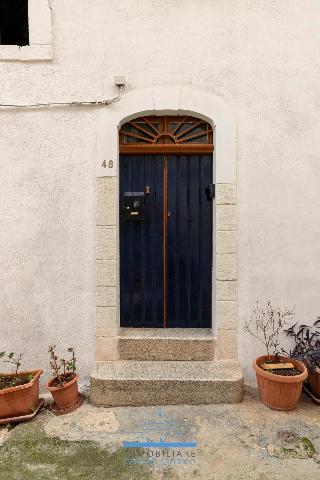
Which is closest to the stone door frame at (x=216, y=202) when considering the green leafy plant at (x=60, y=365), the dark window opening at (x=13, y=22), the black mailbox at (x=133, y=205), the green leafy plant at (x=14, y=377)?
the black mailbox at (x=133, y=205)

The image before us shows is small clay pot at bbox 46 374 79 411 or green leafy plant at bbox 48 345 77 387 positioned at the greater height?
green leafy plant at bbox 48 345 77 387

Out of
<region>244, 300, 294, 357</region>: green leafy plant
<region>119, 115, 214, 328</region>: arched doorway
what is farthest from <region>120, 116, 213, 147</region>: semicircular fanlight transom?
<region>244, 300, 294, 357</region>: green leafy plant

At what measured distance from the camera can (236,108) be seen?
165 inches

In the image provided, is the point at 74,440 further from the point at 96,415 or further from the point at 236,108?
the point at 236,108

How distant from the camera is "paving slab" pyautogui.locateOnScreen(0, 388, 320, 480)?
9.82 feet

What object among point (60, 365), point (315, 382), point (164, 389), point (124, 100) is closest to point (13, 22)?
point (124, 100)

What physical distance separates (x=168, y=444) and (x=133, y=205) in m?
2.60

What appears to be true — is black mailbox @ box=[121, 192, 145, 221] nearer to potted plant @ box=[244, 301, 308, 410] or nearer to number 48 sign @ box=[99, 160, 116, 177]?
number 48 sign @ box=[99, 160, 116, 177]

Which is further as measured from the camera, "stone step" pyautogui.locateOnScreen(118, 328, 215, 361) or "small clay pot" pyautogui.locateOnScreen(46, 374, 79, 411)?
"stone step" pyautogui.locateOnScreen(118, 328, 215, 361)

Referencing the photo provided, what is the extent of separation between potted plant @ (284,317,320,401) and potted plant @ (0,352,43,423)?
114 inches

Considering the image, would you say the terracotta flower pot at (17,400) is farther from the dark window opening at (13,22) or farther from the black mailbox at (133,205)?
the dark window opening at (13,22)

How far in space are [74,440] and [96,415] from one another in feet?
1.34

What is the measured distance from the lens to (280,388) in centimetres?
372

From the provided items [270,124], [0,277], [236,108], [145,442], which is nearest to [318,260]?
[270,124]
